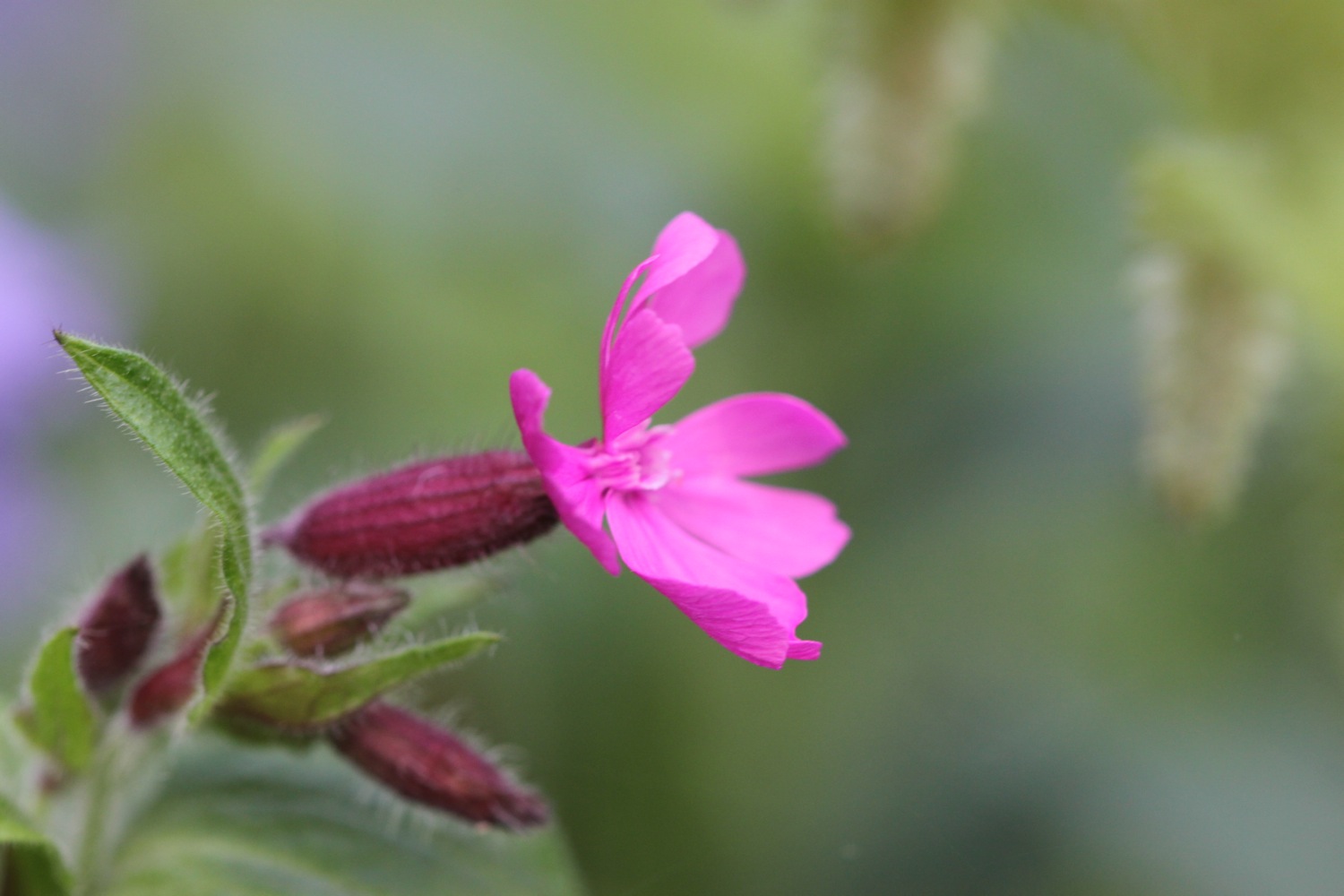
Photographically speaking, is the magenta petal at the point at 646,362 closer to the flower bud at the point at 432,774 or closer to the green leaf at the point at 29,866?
the flower bud at the point at 432,774

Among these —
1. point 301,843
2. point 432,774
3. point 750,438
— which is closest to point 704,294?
point 750,438

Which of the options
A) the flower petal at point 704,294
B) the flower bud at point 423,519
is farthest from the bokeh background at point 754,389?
the flower petal at point 704,294

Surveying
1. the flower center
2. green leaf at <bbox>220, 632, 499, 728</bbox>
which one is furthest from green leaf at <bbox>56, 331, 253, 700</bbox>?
the flower center

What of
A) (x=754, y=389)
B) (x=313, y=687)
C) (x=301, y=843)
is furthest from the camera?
(x=754, y=389)

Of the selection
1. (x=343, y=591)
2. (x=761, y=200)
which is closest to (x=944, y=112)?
(x=343, y=591)

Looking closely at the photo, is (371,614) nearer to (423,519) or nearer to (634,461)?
(423,519)

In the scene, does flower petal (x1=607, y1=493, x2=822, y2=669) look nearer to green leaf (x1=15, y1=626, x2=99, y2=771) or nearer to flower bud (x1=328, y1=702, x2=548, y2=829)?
flower bud (x1=328, y1=702, x2=548, y2=829)
